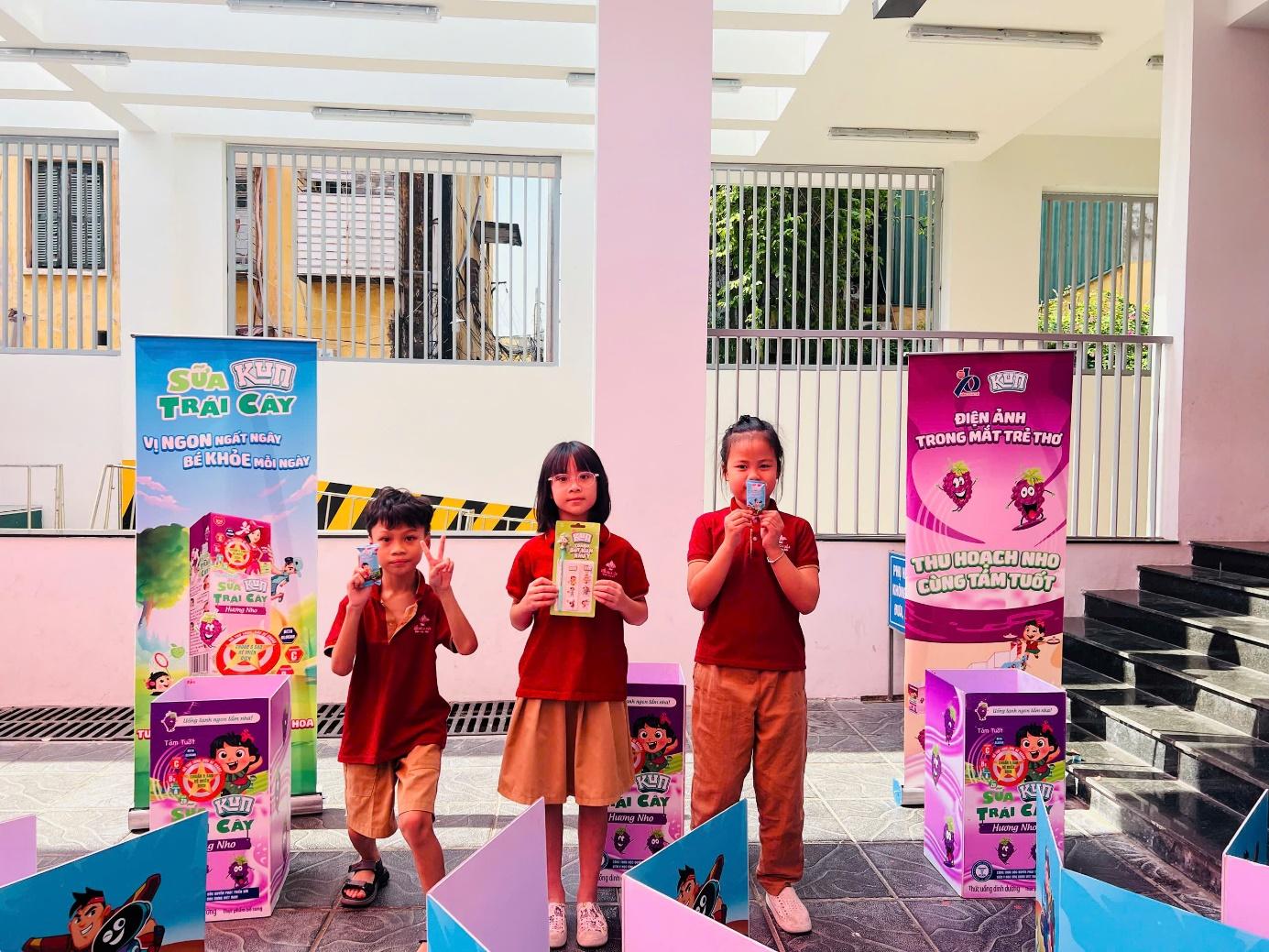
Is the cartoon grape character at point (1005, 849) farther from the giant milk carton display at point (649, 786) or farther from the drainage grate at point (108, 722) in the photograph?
the drainage grate at point (108, 722)

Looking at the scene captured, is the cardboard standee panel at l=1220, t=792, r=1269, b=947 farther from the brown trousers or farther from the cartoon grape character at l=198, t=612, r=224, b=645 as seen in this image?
the cartoon grape character at l=198, t=612, r=224, b=645

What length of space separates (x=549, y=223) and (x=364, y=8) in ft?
9.81

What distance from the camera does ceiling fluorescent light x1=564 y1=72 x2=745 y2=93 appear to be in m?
6.62

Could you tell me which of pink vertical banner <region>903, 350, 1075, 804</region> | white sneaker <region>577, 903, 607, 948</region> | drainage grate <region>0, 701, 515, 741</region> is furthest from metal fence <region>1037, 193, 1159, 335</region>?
white sneaker <region>577, 903, 607, 948</region>

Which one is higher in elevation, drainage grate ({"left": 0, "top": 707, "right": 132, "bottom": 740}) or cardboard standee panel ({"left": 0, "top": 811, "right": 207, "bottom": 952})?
cardboard standee panel ({"left": 0, "top": 811, "right": 207, "bottom": 952})

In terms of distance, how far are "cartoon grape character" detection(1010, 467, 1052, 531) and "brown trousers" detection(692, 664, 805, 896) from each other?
148cm

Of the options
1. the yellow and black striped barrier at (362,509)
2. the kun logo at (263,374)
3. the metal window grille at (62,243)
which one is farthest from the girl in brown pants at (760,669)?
the metal window grille at (62,243)

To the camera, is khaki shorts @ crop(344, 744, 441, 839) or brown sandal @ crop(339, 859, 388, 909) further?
brown sandal @ crop(339, 859, 388, 909)

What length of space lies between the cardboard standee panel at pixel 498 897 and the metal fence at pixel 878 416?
138 inches

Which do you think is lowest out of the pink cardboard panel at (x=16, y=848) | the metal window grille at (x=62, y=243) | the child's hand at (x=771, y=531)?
the pink cardboard panel at (x=16, y=848)

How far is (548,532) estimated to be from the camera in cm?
284

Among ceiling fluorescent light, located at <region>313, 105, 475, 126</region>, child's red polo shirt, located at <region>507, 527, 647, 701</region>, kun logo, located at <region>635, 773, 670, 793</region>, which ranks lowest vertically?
kun logo, located at <region>635, 773, 670, 793</region>

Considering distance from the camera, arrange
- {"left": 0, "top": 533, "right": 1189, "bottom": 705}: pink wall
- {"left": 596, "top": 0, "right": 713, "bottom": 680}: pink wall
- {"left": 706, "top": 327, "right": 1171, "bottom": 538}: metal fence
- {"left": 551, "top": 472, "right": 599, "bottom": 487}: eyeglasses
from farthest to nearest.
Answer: {"left": 706, "top": 327, "right": 1171, "bottom": 538}: metal fence → {"left": 0, "top": 533, "right": 1189, "bottom": 705}: pink wall → {"left": 596, "top": 0, "right": 713, "bottom": 680}: pink wall → {"left": 551, "top": 472, "right": 599, "bottom": 487}: eyeglasses

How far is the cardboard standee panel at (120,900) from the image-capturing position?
167 cm
